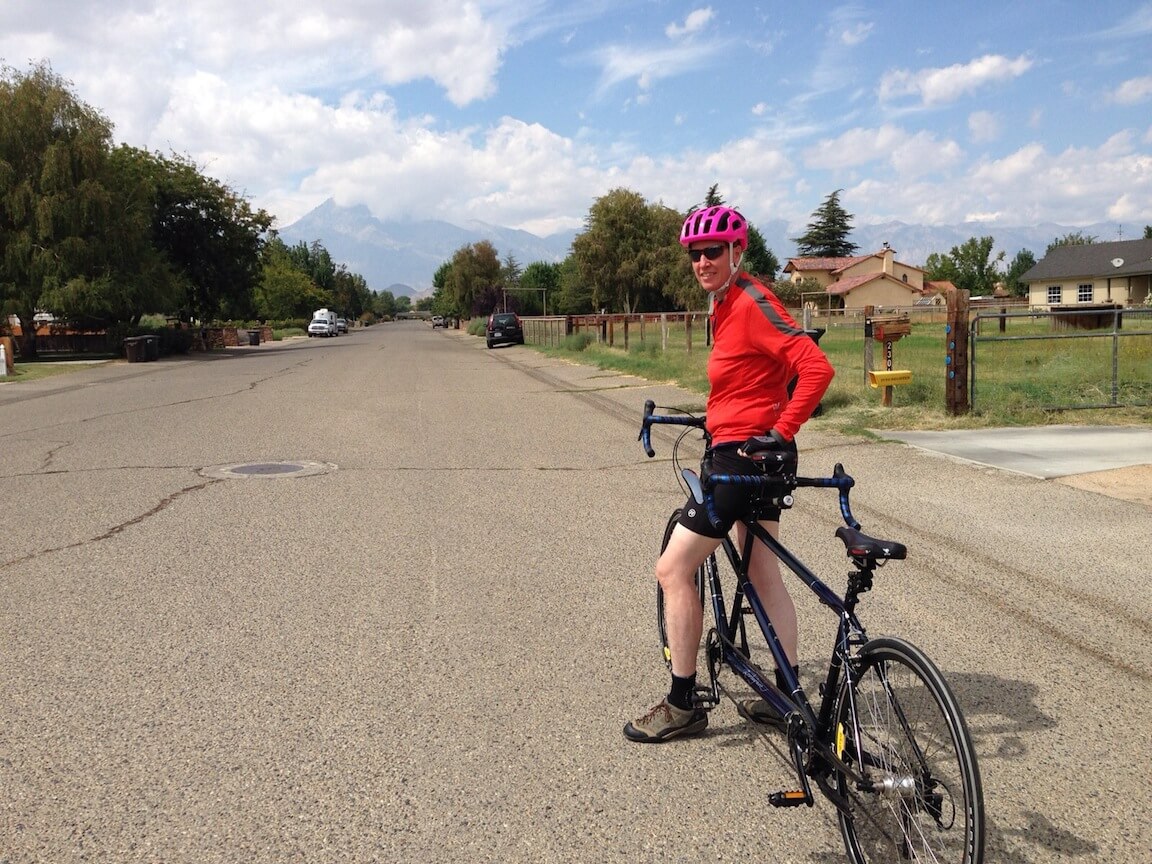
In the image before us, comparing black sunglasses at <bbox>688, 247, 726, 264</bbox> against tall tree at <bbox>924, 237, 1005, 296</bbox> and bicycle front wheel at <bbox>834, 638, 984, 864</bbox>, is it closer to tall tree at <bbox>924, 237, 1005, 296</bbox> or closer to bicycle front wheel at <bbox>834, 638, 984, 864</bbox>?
bicycle front wheel at <bbox>834, 638, 984, 864</bbox>

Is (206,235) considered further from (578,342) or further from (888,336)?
(888,336)

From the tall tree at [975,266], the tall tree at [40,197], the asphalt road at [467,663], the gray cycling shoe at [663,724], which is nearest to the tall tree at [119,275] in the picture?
the tall tree at [40,197]

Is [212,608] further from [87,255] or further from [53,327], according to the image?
[53,327]

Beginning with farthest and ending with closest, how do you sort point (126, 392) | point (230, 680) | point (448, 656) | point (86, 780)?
1. point (126, 392)
2. point (448, 656)
3. point (230, 680)
4. point (86, 780)

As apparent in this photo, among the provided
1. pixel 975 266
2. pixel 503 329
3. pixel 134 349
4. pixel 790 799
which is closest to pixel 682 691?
pixel 790 799

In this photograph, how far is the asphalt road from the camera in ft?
10.2

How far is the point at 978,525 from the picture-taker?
279 inches

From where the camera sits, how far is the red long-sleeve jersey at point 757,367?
3.12 m

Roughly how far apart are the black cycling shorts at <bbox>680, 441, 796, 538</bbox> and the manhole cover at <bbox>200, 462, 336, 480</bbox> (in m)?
6.97

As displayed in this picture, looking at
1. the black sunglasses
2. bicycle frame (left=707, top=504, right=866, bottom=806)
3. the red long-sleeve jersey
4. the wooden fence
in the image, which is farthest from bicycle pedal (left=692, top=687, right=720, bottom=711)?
the wooden fence

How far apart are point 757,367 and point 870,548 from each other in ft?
3.02

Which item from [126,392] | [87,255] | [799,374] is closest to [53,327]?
[87,255]

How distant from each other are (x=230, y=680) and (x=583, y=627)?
1723 mm

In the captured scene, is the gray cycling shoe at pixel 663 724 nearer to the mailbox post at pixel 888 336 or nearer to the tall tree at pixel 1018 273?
the mailbox post at pixel 888 336
